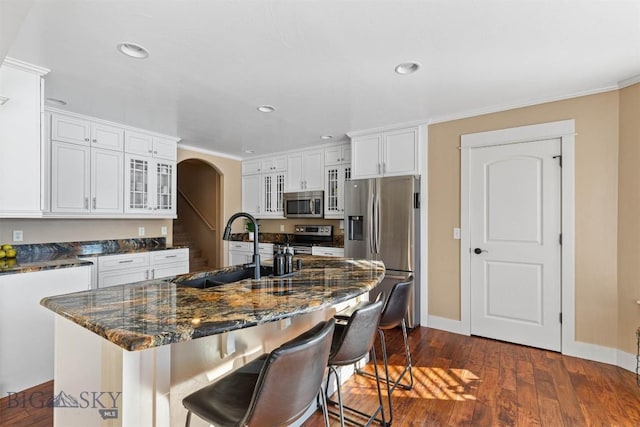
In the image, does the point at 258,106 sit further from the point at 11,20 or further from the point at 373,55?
the point at 11,20

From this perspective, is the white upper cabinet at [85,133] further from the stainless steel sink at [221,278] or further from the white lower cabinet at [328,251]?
the white lower cabinet at [328,251]

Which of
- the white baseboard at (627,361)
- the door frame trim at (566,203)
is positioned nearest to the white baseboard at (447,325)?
the door frame trim at (566,203)

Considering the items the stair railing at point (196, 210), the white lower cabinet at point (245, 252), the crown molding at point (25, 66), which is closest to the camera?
the crown molding at point (25, 66)

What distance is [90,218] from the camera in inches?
143

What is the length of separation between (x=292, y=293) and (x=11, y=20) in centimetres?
186

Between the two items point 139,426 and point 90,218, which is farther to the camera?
point 90,218

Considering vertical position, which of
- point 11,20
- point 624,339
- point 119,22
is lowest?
point 624,339

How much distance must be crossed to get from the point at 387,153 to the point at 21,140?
342 cm

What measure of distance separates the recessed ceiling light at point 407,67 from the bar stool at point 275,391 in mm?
1997

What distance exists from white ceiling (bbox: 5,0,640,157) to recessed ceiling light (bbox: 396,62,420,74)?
6 cm

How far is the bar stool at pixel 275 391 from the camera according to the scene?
37.9 inches

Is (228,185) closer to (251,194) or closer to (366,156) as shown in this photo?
(251,194)

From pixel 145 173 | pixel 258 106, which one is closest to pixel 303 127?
pixel 258 106

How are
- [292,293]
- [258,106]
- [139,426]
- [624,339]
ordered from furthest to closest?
[258,106] < [624,339] < [292,293] < [139,426]
